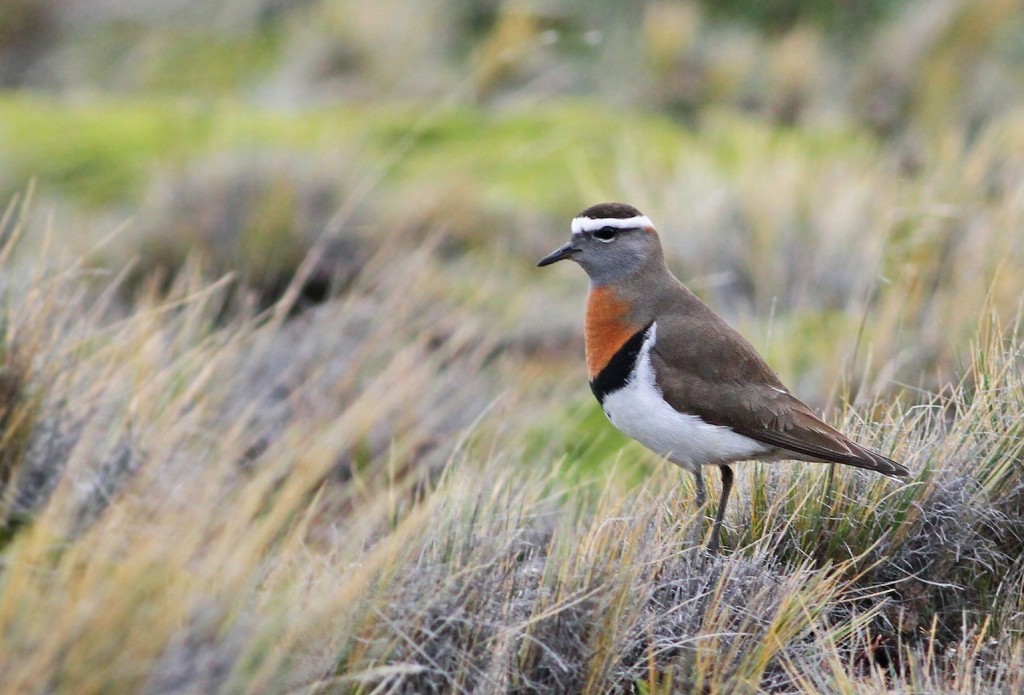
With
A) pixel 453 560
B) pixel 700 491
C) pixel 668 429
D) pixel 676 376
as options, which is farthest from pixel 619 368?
pixel 453 560

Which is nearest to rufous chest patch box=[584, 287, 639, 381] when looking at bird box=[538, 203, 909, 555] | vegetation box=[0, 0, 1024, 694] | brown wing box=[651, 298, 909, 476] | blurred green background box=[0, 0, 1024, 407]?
bird box=[538, 203, 909, 555]

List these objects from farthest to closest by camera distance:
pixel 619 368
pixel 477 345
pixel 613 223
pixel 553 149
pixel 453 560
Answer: pixel 553 149 < pixel 477 345 < pixel 613 223 < pixel 619 368 < pixel 453 560

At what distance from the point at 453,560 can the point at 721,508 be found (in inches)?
36.4

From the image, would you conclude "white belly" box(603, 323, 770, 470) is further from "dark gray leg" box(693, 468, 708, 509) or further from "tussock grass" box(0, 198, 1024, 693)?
"tussock grass" box(0, 198, 1024, 693)

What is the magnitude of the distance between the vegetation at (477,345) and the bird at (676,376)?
0.66ft

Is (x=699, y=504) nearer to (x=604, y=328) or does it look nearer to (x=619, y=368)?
(x=619, y=368)

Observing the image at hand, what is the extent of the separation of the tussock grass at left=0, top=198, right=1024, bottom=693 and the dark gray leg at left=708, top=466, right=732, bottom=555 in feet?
0.28

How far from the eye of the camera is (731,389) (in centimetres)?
406

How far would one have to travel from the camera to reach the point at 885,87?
11.9 meters

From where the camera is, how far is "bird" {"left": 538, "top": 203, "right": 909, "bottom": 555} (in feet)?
12.8

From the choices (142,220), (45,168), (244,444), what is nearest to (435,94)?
(45,168)

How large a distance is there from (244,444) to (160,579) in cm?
276

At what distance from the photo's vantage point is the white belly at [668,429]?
3926mm

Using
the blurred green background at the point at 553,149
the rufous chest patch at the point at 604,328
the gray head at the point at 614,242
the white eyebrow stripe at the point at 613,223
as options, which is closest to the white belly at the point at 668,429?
the rufous chest patch at the point at 604,328
